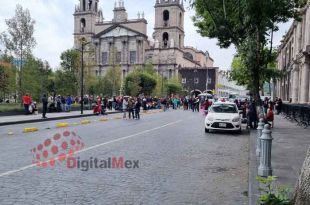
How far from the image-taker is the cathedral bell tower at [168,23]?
93250mm

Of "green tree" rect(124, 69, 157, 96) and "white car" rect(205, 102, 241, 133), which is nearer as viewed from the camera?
"white car" rect(205, 102, 241, 133)

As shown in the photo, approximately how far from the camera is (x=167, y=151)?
419 inches

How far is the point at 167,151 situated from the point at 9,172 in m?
4.75

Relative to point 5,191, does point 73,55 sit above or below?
above

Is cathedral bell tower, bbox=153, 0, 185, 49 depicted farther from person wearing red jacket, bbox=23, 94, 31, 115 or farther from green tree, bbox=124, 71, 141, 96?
Answer: person wearing red jacket, bbox=23, 94, 31, 115

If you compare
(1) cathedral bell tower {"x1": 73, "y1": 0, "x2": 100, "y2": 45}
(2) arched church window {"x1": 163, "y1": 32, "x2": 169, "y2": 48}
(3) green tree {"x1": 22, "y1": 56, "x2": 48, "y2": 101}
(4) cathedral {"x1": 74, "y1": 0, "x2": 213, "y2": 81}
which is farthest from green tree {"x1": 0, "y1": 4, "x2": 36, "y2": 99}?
(1) cathedral bell tower {"x1": 73, "y1": 0, "x2": 100, "y2": 45}

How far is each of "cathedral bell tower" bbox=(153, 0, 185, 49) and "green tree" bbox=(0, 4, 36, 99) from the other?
63.6 m

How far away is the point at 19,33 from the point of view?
1222 inches

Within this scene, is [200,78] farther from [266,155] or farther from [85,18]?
[266,155]

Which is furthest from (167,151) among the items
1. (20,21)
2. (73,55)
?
(73,55)

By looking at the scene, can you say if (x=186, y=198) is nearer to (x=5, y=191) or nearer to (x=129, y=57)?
(x=5, y=191)

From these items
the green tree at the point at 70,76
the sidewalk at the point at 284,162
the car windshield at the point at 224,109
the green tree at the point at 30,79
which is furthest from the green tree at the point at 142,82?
the sidewalk at the point at 284,162

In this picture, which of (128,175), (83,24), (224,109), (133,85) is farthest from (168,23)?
(128,175)

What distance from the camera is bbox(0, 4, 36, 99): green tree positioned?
31.0 metres
